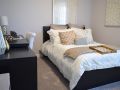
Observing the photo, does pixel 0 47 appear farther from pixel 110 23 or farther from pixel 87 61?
pixel 110 23

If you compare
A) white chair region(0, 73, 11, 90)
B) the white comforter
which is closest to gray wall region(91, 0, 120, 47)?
the white comforter

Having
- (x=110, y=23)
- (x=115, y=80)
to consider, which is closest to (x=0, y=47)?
(x=115, y=80)

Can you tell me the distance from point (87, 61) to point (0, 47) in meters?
1.30

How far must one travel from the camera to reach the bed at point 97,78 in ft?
7.30

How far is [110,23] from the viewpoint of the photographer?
3.82m

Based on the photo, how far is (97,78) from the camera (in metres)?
2.31

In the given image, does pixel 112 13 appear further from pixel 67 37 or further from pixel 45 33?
pixel 45 33

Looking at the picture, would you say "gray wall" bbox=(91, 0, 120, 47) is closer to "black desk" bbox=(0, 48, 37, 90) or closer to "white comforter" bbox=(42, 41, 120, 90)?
"white comforter" bbox=(42, 41, 120, 90)

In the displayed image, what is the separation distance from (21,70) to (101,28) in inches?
128

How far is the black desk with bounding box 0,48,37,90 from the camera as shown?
1.56m

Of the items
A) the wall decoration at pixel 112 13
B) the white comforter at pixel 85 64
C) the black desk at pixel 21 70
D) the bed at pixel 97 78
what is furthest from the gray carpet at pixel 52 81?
the wall decoration at pixel 112 13

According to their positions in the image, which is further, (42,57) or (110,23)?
(42,57)

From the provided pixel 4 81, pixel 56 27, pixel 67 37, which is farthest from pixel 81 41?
pixel 4 81

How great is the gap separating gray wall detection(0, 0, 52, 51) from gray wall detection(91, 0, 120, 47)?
1.48 metres
